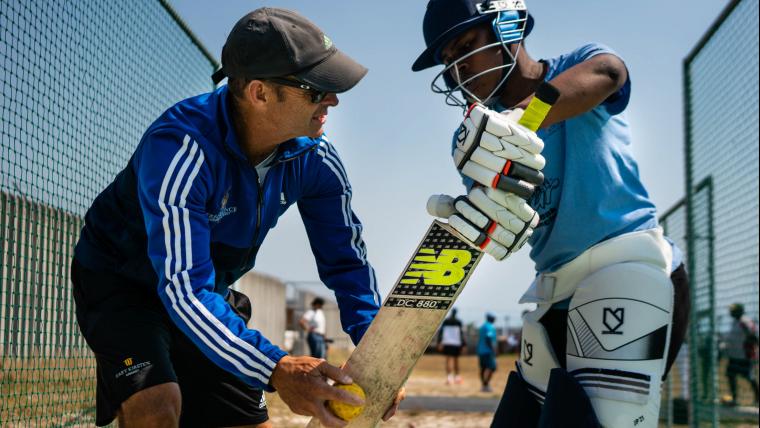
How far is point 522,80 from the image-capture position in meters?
3.16

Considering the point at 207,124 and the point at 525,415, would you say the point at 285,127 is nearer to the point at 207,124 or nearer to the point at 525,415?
the point at 207,124

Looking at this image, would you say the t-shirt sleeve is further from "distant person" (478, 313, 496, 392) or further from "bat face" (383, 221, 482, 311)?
"distant person" (478, 313, 496, 392)

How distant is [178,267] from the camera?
2.60m

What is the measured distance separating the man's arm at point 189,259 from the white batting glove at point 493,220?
2.43 ft

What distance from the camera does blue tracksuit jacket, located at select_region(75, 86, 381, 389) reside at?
2598 millimetres

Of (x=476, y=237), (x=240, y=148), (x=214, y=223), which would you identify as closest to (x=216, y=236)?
(x=214, y=223)

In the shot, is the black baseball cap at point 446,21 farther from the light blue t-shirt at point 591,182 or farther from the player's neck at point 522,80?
the light blue t-shirt at point 591,182

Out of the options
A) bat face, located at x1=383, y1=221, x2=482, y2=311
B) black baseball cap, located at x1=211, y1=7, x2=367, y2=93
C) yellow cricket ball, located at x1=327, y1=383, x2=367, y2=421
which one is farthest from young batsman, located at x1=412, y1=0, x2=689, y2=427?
Result: yellow cricket ball, located at x1=327, y1=383, x2=367, y2=421

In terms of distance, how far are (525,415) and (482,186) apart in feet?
3.88

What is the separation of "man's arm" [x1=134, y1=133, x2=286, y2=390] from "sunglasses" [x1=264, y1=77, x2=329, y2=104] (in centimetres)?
37

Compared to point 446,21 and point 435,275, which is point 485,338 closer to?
point 446,21

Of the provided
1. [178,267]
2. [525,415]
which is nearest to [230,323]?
[178,267]

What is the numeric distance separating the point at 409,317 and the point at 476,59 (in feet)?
3.52

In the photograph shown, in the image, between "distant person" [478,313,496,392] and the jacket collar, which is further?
"distant person" [478,313,496,392]
